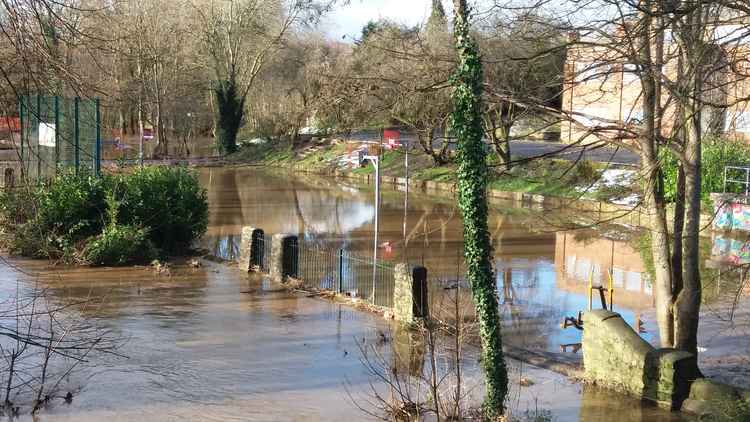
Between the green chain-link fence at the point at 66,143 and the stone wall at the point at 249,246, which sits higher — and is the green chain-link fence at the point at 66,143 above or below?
above

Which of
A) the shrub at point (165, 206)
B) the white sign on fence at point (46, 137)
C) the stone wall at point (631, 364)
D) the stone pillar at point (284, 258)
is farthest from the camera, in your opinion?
the white sign on fence at point (46, 137)

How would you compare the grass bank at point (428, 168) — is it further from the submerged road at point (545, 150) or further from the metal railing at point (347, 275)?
the metal railing at point (347, 275)

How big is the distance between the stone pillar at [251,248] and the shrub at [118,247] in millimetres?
2053

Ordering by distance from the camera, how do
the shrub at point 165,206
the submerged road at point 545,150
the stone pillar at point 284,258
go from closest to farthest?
the stone pillar at point 284,258 < the shrub at point 165,206 < the submerged road at point 545,150

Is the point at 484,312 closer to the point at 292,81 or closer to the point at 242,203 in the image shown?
the point at 242,203

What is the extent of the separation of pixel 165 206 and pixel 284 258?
13.3ft

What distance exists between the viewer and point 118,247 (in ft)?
58.5

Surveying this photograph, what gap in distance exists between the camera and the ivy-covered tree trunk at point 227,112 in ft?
181

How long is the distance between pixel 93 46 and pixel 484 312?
183 inches

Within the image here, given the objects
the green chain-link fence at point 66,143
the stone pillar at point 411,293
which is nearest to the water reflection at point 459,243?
the stone pillar at point 411,293

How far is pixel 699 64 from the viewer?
369 inches

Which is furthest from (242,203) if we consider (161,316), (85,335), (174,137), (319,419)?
(174,137)

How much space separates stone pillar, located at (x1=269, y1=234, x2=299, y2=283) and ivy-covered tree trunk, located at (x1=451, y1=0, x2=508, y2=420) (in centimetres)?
803

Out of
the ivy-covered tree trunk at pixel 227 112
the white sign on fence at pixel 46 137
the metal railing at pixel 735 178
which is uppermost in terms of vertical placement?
the ivy-covered tree trunk at pixel 227 112
